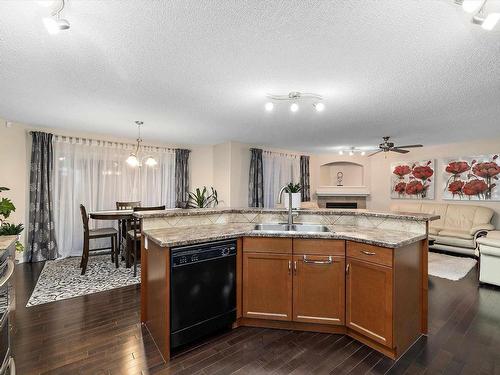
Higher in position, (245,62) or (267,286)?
(245,62)

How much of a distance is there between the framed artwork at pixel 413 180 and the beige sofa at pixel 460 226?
0.47 m

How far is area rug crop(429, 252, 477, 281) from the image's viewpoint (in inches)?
152

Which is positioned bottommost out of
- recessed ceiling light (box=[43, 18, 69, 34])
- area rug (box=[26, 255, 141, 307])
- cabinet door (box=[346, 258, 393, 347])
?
area rug (box=[26, 255, 141, 307])

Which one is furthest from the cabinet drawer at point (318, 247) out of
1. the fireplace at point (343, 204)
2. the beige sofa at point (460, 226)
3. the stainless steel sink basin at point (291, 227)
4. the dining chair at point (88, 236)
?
the fireplace at point (343, 204)

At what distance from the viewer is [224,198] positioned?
5.98m

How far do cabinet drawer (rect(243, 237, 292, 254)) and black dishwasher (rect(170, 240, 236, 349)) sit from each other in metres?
0.14

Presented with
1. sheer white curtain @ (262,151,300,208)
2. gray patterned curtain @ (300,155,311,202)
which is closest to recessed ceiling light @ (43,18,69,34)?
sheer white curtain @ (262,151,300,208)

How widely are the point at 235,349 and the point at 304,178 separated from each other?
583cm

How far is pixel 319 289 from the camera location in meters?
2.28

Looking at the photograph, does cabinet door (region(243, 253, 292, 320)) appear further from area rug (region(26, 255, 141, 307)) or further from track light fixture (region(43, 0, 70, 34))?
track light fixture (region(43, 0, 70, 34))

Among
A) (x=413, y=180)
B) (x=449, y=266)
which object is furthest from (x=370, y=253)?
(x=413, y=180)

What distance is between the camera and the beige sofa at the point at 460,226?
4984 mm

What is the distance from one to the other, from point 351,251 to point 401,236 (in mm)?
427

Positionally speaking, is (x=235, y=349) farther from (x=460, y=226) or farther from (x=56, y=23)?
(x=460, y=226)
